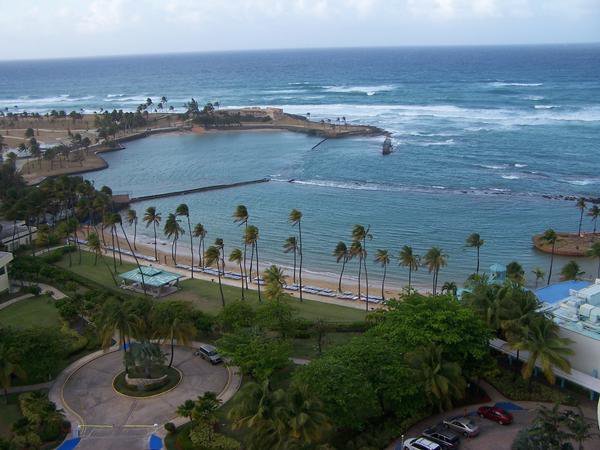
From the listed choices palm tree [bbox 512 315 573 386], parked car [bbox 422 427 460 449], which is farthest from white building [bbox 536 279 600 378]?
parked car [bbox 422 427 460 449]

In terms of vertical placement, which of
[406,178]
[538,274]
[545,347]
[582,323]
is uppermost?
[582,323]

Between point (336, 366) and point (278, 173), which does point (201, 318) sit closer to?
point (336, 366)

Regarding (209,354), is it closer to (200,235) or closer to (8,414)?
(8,414)

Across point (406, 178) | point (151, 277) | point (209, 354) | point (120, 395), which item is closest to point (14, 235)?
point (151, 277)

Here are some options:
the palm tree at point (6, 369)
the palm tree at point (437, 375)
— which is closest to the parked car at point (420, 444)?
the palm tree at point (437, 375)

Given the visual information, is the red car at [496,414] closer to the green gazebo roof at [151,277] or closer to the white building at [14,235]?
the green gazebo roof at [151,277]

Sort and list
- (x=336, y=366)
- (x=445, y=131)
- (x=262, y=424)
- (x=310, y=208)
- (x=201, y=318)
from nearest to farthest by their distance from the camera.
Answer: (x=262, y=424), (x=336, y=366), (x=201, y=318), (x=310, y=208), (x=445, y=131)

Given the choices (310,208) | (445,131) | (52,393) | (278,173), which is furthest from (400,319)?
(445,131)
